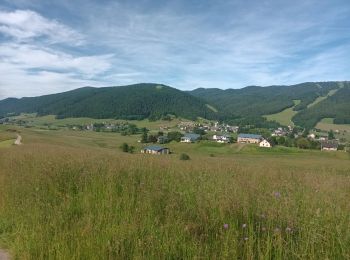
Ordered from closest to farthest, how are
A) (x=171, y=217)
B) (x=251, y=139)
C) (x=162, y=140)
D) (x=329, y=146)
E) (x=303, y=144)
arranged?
1. (x=171, y=217)
2. (x=303, y=144)
3. (x=329, y=146)
4. (x=162, y=140)
5. (x=251, y=139)

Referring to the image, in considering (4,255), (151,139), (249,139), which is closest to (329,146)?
(249,139)

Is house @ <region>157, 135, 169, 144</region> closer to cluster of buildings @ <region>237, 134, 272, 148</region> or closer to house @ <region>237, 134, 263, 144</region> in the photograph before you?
cluster of buildings @ <region>237, 134, 272, 148</region>

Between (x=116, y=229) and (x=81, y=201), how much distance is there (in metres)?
1.93

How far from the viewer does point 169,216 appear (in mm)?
5094

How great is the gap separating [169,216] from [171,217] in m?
0.04

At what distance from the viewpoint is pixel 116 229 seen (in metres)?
4.70

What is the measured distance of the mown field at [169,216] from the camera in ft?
13.4

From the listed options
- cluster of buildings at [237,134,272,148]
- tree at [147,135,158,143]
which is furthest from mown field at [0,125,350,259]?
cluster of buildings at [237,134,272,148]

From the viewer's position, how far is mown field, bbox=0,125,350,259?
409 cm

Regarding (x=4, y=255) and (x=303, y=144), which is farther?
(x=303, y=144)

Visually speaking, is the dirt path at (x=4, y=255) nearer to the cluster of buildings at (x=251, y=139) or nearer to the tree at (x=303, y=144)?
the tree at (x=303, y=144)

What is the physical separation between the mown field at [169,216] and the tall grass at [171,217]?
0.05ft

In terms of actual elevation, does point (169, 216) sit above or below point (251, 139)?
above

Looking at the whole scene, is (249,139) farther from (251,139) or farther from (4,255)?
(4,255)
